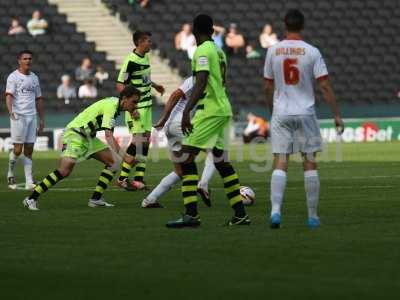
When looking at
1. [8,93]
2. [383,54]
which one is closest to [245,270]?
[8,93]

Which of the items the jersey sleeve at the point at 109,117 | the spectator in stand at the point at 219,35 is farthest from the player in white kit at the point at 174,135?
the spectator in stand at the point at 219,35

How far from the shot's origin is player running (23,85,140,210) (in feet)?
50.5

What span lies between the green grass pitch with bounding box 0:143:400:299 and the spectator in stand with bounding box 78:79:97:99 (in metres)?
18.7

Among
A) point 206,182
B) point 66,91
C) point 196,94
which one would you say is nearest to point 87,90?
point 66,91

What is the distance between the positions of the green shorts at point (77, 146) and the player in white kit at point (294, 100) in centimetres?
372

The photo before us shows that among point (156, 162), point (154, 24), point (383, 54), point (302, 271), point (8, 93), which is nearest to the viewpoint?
point (302, 271)

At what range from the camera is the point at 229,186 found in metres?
13.0

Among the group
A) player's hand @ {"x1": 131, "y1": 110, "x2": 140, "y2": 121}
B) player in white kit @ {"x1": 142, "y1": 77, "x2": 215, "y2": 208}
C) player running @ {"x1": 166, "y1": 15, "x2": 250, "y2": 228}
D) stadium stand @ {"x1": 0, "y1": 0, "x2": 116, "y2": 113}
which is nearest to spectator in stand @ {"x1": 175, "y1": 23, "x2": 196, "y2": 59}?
stadium stand @ {"x1": 0, "y1": 0, "x2": 116, "y2": 113}

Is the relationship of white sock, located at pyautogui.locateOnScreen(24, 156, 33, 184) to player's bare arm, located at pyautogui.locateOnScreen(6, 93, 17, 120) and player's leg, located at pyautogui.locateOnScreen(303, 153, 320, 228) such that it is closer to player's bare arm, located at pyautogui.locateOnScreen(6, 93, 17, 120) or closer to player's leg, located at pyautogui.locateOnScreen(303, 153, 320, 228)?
player's bare arm, located at pyautogui.locateOnScreen(6, 93, 17, 120)

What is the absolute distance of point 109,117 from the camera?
1555 cm

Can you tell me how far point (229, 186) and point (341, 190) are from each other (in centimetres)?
585

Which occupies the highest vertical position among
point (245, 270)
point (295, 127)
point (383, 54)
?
point (383, 54)

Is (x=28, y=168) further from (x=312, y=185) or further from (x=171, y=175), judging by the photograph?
(x=312, y=185)

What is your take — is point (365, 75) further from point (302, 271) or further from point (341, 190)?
point (302, 271)
